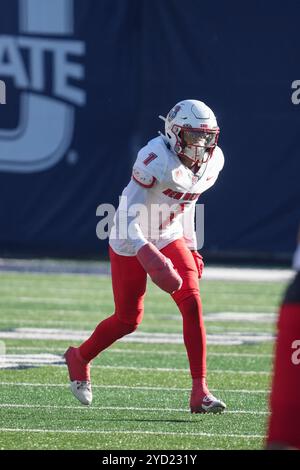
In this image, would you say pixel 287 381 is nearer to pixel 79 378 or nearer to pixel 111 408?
pixel 111 408

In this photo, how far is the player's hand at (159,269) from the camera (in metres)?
5.35

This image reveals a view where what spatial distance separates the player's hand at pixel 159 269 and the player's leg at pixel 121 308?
25 cm

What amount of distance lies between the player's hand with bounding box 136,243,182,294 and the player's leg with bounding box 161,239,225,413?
18cm

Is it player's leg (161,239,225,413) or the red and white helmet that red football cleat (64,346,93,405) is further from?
the red and white helmet

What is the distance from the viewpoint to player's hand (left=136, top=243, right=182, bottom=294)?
535cm

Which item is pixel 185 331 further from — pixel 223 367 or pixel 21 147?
pixel 21 147

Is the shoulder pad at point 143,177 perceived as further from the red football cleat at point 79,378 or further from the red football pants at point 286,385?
the red football pants at point 286,385

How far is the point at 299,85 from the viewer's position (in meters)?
13.7

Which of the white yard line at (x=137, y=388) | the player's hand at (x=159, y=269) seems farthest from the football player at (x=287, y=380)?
the white yard line at (x=137, y=388)

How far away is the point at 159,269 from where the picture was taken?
211 inches

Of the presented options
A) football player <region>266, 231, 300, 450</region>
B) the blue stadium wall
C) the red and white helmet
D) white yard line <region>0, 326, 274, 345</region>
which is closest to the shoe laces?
the red and white helmet

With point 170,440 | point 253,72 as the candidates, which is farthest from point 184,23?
point 170,440

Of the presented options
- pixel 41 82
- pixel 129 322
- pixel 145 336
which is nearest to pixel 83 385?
pixel 129 322

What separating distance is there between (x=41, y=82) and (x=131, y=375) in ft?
26.2
